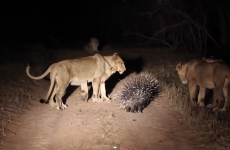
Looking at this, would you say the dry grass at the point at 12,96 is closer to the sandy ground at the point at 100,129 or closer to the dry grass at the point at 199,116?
the sandy ground at the point at 100,129

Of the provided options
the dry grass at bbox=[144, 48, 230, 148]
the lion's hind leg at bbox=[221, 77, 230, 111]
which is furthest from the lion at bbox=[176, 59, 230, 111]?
the dry grass at bbox=[144, 48, 230, 148]

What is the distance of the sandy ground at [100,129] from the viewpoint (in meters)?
6.85

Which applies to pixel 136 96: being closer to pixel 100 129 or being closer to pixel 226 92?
pixel 100 129

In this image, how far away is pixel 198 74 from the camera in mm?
9250

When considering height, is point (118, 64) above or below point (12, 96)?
above

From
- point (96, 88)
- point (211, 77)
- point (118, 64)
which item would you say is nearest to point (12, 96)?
point (96, 88)

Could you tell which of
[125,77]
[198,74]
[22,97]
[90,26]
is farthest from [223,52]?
[90,26]

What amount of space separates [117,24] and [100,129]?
→ 32023 millimetres

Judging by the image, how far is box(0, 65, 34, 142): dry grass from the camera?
8.48 m

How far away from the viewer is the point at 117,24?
38688mm

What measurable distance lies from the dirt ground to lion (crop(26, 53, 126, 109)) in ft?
1.60

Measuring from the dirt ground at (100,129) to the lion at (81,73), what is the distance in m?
0.49

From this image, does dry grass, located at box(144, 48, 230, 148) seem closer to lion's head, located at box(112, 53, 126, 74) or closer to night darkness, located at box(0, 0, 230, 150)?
night darkness, located at box(0, 0, 230, 150)

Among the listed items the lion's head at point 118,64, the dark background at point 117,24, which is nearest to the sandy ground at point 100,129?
the lion's head at point 118,64
